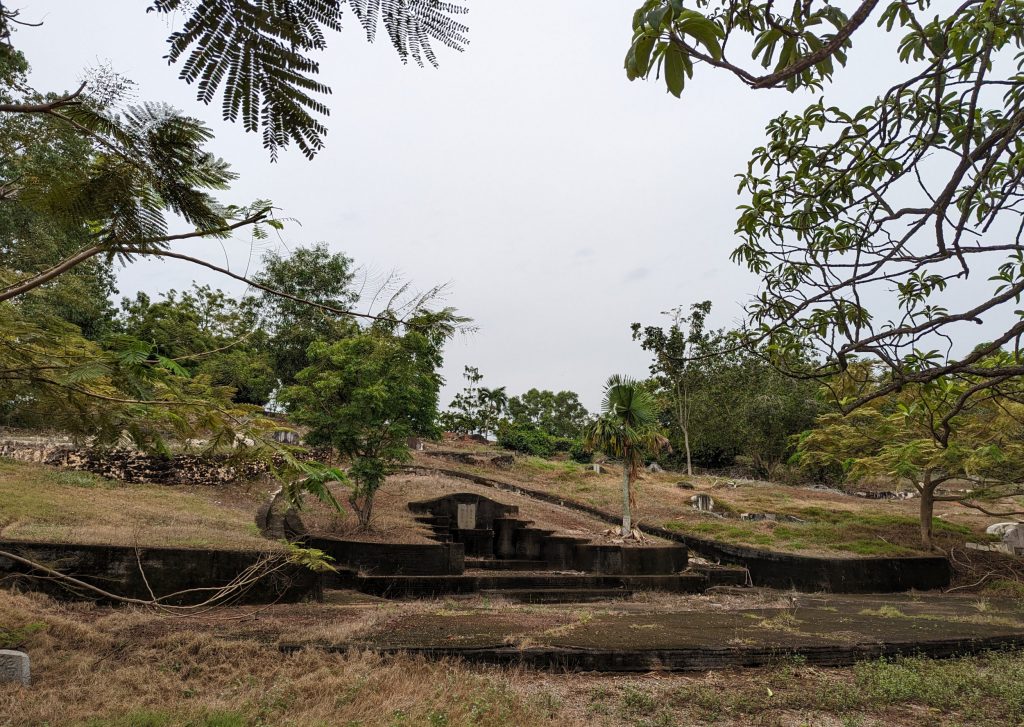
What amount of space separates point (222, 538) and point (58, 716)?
6.13 metres

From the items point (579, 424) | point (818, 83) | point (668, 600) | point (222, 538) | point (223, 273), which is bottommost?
point (668, 600)

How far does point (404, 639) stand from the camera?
6.38 metres

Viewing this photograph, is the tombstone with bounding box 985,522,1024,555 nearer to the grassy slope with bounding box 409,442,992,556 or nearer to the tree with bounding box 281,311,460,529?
the grassy slope with bounding box 409,442,992,556

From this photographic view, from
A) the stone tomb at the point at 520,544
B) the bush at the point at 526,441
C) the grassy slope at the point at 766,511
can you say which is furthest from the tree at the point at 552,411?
the stone tomb at the point at 520,544

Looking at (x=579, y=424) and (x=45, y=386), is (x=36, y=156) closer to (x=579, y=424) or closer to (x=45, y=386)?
(x=45, y=386)

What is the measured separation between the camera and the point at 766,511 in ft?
70.5

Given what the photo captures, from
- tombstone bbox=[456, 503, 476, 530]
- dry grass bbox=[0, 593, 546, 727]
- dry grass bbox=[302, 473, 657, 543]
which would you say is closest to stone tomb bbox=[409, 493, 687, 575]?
tombstone bbox=[456, 503, 476, 530]

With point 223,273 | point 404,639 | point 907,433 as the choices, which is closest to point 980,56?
point 223,273

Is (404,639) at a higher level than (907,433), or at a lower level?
lower

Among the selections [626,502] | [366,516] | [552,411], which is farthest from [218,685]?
[552,411]

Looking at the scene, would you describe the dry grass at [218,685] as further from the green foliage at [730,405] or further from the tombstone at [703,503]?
the green foliage at [730,405]

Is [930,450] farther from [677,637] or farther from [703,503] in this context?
[677,637]

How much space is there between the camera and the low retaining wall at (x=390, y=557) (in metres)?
12.0

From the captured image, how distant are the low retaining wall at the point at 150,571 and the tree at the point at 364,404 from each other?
13.4ft
